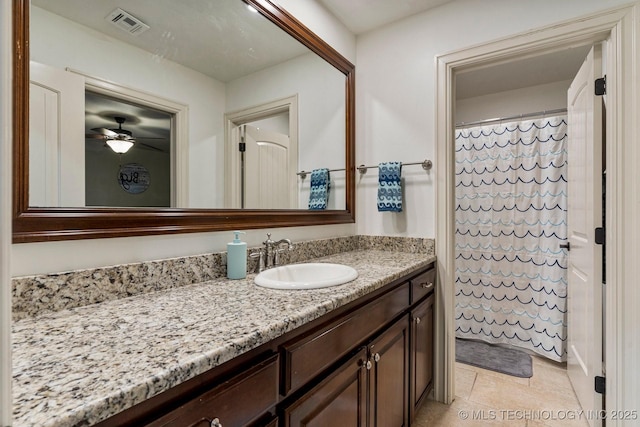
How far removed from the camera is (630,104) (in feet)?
4.59

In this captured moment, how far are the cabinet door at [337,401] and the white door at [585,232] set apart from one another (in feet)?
4.25

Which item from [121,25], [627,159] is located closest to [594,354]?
[627,159]

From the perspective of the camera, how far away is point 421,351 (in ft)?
5.43

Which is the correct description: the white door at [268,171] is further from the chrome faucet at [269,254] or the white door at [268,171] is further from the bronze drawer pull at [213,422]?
the bronze drawer pull at [213,422]

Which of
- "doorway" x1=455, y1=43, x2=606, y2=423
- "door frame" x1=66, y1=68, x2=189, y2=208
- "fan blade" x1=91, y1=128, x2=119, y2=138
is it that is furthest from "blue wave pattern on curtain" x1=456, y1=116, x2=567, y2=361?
"fan blade" x1=91, y1=128, x2=119, y2=138

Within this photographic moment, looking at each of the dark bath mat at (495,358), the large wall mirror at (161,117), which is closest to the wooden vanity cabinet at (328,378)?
the large wall mirror at (161,117)

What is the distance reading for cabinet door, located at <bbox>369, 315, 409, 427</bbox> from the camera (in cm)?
119

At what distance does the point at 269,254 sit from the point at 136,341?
2.72 ft

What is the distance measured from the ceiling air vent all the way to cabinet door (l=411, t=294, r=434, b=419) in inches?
63.5

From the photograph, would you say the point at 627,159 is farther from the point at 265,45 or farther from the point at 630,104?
the point at 265,45

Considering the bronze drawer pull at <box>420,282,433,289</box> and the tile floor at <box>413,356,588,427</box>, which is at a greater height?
the bronze drawer pull at <box>420,282,433,289</box>

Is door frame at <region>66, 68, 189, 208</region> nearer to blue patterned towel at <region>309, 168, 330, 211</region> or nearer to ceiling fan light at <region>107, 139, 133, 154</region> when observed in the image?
ceiling fan light at <region>107, 139, 133, 154</region>

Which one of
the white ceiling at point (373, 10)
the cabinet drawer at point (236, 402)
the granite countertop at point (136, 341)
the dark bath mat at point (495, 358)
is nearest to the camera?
the granite countertop at point (136, 341)

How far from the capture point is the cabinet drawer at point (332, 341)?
2.65ft
